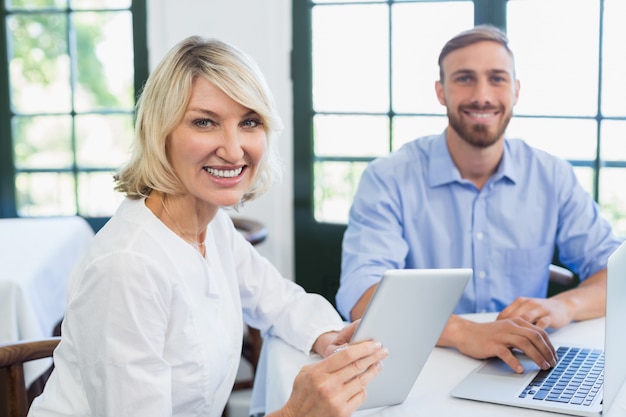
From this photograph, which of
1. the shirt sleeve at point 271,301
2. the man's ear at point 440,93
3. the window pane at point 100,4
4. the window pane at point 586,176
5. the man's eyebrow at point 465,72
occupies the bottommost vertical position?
the shirt sleeve at point 271,301

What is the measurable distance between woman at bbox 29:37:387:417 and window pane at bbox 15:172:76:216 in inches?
84.7

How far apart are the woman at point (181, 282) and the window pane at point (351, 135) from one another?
1.65 metres

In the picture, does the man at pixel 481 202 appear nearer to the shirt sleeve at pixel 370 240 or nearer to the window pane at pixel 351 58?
the shirt sleeve at pixel 370 240

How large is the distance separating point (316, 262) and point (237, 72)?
2.02 metres

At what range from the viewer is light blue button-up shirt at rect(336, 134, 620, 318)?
7.91 feet

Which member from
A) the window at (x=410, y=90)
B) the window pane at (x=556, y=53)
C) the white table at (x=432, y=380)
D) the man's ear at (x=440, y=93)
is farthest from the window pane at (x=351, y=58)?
the white table at (x=432, y=380)

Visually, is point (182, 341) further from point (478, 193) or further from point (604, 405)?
point (478, 193)

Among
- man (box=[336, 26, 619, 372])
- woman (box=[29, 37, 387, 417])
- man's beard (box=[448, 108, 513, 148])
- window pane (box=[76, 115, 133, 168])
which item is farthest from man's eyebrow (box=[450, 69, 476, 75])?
window pane (box=[76, 115, 133, 168])

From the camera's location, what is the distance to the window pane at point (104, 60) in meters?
3.65

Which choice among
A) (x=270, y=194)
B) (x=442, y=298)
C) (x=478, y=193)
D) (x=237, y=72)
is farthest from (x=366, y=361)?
(x=270, y=194)

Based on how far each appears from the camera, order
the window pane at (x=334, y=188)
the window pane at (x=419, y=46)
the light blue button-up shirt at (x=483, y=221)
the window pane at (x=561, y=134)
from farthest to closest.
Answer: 1. the window pane at (x=334, y=188)
2. the window pane at (x=419, y=46)
3. the window pane at (x=561, y=134)
4. the light blue button-up shirt at (x=483, y=221)

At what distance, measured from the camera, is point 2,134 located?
377 cm

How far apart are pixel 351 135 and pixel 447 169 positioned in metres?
1.12

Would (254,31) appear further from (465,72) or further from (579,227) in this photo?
(579,227)
